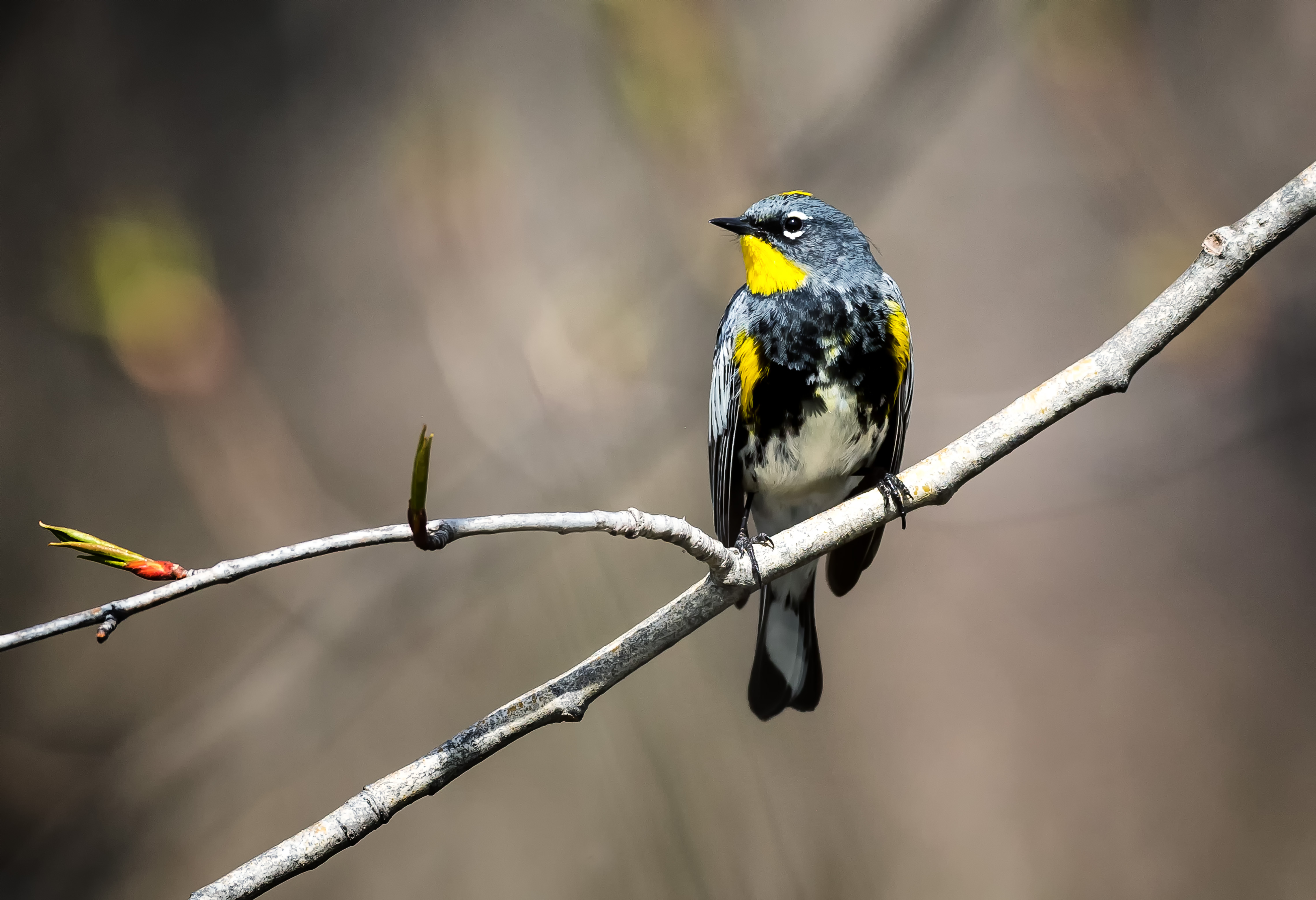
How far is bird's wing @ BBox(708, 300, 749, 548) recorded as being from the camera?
148 centimetres

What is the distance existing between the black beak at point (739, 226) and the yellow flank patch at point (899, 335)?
0.28 m

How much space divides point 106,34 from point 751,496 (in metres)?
1.76

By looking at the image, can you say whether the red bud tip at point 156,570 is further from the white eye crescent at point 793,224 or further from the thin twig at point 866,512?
the white eye crescent at point 793,224

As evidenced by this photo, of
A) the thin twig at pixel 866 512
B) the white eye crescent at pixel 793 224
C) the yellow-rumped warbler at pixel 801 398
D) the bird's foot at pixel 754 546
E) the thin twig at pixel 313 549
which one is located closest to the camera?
the thin twig at pixel 313 549

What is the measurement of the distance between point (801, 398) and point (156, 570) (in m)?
0.97

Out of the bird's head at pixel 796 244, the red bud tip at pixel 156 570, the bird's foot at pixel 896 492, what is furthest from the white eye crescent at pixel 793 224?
the red bud tip at pixel 156 570

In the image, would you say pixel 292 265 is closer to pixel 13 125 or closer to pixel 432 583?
pixel 13 125

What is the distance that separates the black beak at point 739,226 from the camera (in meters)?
1.51

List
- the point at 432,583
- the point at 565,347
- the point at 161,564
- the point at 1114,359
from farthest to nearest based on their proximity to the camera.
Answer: the point at 565,347 → the point at 432,583 → the point at 1114,359 → the point at 161,564

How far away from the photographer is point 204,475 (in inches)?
79.0

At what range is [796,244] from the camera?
1494 millimetres

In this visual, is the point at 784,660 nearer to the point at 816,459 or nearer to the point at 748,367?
the point at 816,459

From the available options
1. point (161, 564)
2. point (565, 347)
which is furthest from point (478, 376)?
point (161, 564)

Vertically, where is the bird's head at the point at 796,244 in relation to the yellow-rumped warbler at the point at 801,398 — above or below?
above
